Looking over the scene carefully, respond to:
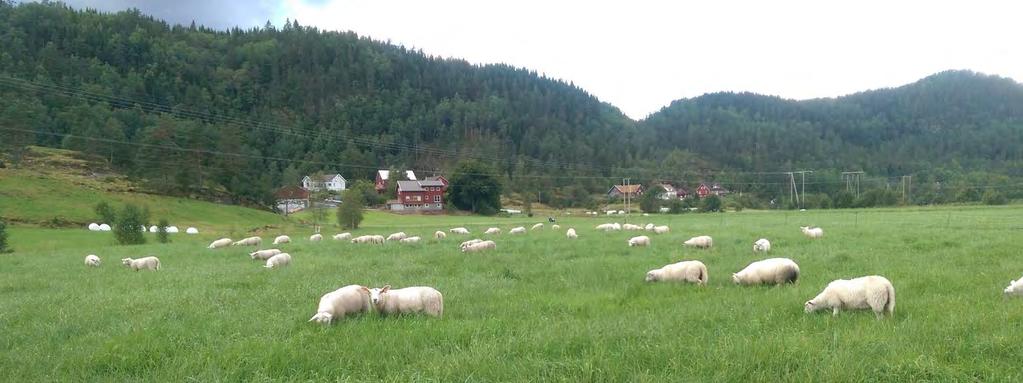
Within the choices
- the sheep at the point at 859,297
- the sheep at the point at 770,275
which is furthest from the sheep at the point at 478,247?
the sheep at the point at 859,297

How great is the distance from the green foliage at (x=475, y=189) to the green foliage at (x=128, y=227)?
65.5m

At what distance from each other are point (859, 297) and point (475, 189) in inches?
3864

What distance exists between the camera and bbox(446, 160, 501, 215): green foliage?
4186 inches

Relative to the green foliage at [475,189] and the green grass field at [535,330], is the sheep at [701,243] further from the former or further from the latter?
the green foliage at [475,189]

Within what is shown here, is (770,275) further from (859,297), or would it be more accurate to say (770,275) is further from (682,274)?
(859,297)

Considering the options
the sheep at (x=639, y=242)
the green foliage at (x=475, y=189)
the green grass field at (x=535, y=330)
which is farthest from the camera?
the green foliage at (x=475, y=189)

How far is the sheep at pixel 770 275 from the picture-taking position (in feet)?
41.4

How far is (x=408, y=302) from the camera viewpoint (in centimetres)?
1004

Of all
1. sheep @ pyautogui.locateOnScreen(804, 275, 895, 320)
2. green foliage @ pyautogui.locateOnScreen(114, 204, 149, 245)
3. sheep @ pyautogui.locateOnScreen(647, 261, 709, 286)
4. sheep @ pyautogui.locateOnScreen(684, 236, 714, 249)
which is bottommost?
green foliage @ pyautogui.locateOnScreen(114, 204, 149, 245)

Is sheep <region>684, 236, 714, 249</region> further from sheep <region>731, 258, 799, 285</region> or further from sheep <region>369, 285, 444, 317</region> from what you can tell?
sheep <region>369, 285, 444, 317</region>

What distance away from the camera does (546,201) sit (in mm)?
130250

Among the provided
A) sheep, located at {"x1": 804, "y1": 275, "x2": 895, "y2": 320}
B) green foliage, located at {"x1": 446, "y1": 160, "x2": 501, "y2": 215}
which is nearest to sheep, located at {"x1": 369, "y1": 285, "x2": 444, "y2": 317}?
sheep, located at {"x1": 804, "y1": 275, "x2": 895, "y2": 320}

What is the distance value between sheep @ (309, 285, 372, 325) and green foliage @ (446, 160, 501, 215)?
9451 centimetres

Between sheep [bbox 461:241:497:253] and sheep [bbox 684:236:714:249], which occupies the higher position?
sheep [bbox 684:236:714:249]
